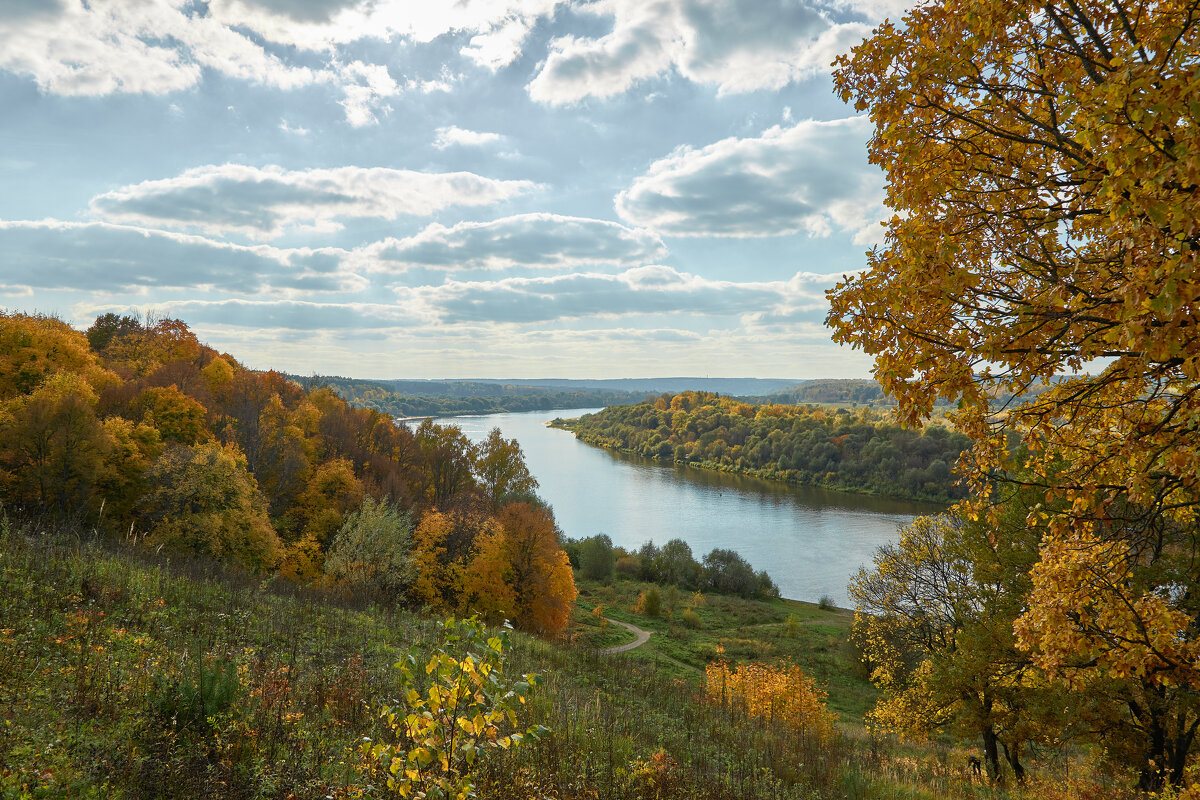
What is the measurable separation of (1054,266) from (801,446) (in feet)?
336

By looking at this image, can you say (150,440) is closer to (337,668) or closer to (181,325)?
(337,668)

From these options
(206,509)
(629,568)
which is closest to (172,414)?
(206,509)

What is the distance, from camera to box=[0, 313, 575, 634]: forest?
920 inches

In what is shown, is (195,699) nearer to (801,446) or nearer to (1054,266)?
(1054,266)

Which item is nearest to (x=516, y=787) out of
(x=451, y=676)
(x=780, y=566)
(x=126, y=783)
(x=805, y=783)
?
(x=451, y=676)

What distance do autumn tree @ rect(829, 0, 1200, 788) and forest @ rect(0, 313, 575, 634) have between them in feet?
37.1

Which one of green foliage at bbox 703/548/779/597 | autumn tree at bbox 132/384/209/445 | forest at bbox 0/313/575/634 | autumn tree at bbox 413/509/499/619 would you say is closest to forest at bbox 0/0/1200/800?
forest at bbox 0/313/575/634

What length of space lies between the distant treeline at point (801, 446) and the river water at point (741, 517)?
15.0 feet

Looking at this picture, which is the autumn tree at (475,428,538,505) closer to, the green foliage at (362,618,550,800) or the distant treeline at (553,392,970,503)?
the distant treeline at (553,392,970,503)

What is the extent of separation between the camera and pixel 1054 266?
379 cm

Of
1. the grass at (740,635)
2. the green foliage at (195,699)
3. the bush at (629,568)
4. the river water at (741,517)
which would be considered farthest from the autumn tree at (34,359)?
the river water at (741,517)

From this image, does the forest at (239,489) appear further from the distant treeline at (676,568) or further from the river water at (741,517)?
the river water at (741,517)

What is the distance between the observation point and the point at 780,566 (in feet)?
176

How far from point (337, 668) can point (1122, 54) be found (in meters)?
9.00
